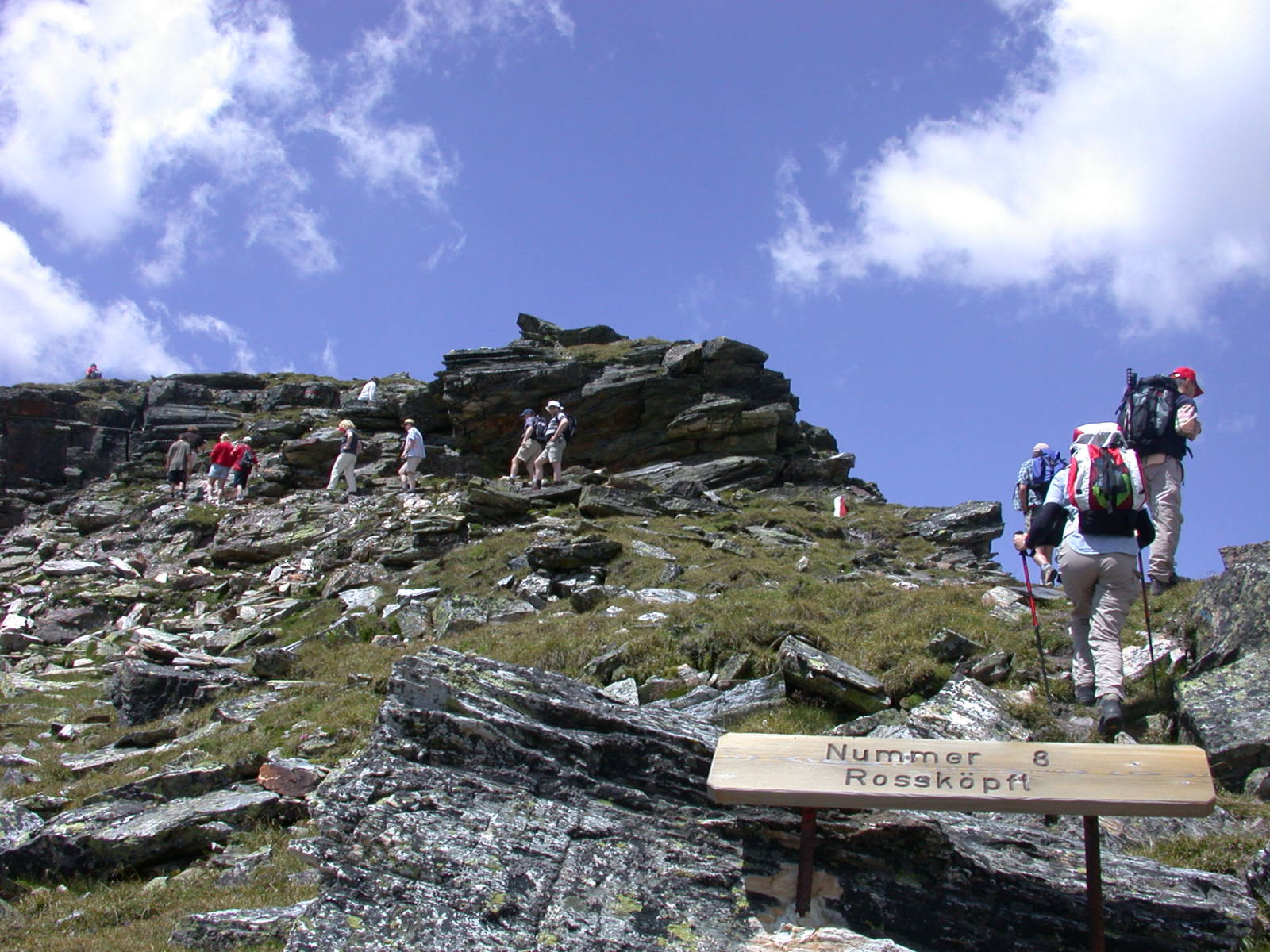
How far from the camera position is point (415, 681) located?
7.85m

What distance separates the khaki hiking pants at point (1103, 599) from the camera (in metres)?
9.41

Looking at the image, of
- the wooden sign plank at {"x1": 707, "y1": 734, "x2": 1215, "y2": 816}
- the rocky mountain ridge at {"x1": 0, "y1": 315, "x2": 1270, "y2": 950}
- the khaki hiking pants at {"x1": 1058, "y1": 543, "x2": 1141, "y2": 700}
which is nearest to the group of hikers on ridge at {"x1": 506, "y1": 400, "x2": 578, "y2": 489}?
the rocky mountain ridge at {"x1": 0, "y1": 315, "x2": 1270, "y2": 950}

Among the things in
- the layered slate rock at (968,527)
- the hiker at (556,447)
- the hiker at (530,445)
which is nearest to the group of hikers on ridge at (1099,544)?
the hiker at (556,447)

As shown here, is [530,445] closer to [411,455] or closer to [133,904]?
[411,455]

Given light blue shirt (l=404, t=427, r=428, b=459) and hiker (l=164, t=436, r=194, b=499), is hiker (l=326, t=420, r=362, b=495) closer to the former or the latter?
light blue shirt (l=404, t=427, r=428, b=459)

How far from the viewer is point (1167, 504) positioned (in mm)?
13734

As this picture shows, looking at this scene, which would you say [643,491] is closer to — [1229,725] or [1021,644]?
Answer: [1021,644]

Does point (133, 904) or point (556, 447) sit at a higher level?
point (556, 447)

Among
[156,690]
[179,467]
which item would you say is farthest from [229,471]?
[156,690]

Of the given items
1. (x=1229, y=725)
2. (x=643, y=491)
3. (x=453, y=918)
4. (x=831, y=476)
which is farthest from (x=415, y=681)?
(x=831, y=476)

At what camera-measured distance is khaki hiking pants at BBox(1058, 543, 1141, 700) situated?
370 inches

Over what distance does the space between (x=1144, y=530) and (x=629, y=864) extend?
6602mm

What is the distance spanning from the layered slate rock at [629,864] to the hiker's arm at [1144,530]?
11.9 feet

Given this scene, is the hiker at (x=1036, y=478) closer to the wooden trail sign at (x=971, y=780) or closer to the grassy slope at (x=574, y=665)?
the grassy slope at (x=574, y=665)
